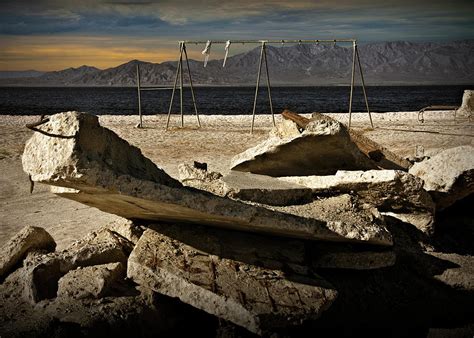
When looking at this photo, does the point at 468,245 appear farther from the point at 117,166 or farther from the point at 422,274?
the point at 117,166

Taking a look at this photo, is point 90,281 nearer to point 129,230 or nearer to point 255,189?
point 129,230

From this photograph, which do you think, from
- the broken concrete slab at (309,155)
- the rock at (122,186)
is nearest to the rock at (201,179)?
the broken concrete slab at (309,155)

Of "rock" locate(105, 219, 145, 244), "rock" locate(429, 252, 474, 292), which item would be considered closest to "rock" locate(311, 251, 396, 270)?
"rock" locate(429, 252, 474, 292)

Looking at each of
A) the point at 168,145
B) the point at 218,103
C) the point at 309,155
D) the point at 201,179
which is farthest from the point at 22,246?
the point at 218,103

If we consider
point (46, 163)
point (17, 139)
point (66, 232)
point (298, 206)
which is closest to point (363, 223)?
point (298, 206)

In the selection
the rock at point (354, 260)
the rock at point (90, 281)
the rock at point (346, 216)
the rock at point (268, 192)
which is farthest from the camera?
the rock at point (268, 192)

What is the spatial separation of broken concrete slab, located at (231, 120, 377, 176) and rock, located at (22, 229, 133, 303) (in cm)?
239

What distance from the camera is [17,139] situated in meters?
15.8

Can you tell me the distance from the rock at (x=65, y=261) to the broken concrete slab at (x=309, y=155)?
7.86 ft

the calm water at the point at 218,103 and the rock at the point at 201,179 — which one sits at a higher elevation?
the rock at the point at 201,179

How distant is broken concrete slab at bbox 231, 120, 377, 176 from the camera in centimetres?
641

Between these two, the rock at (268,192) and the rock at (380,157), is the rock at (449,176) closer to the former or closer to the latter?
the rock at (380,157)

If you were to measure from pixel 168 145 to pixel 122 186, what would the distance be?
11.5 metres

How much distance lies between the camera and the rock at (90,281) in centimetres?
446
